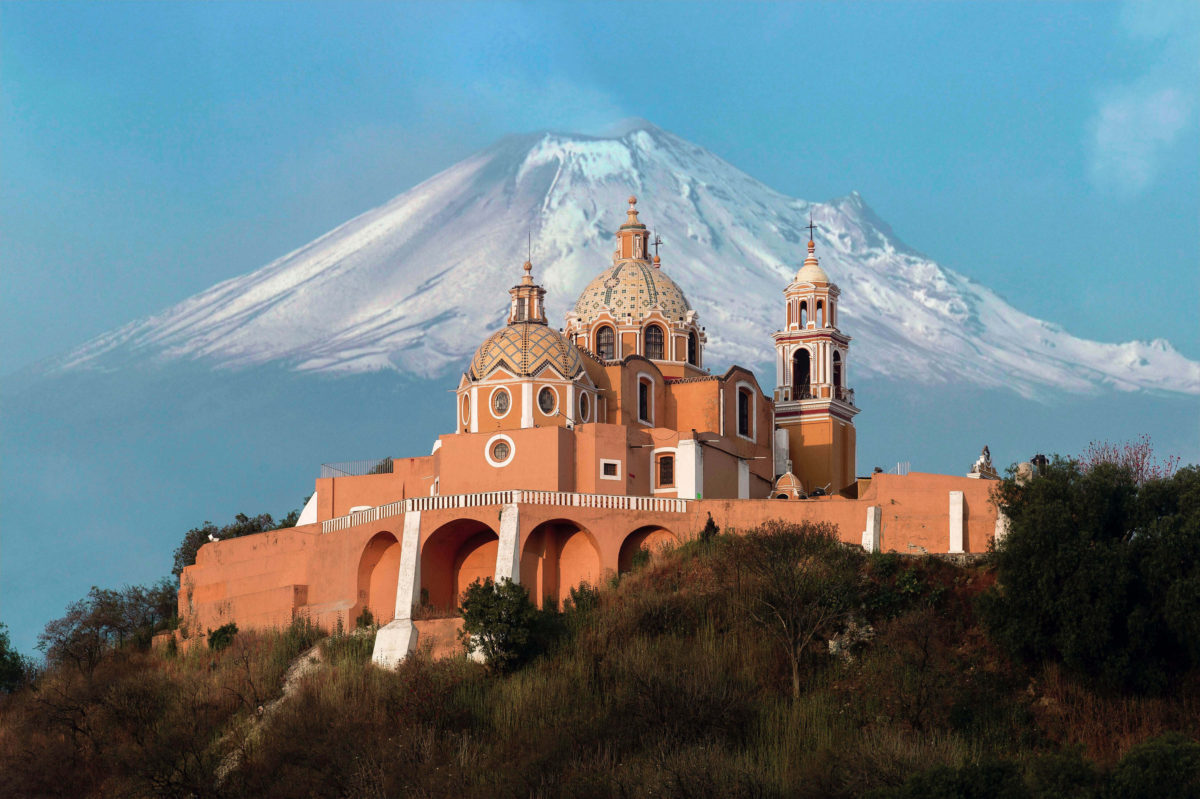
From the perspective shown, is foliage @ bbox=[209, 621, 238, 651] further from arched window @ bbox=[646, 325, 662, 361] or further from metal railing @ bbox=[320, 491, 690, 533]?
arched window @ bbox=[646, 325, 662, 361]

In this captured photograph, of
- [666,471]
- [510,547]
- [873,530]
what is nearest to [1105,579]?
[873,530]

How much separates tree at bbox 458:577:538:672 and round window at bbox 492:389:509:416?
625 centimetres

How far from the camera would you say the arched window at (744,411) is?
173ft

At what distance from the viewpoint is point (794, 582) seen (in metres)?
40.7

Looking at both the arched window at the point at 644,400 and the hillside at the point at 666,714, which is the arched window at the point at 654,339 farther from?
the hillside at the point at 666,714

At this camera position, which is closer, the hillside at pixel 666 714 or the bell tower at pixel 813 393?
the hillside at pixel 666 714

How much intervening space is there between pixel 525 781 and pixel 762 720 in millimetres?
5102

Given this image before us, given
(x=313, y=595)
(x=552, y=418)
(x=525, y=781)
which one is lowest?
(x=525, y=781)

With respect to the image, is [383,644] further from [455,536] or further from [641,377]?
[641,377]

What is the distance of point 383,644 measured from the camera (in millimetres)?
43500

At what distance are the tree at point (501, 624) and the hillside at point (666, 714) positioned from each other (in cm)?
37

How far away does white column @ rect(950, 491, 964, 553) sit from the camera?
42.8m

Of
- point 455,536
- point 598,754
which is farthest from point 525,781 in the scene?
point 455,536

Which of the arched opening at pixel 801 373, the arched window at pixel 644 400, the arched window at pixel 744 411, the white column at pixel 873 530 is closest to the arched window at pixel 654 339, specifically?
the arched window at pixel 644 400
